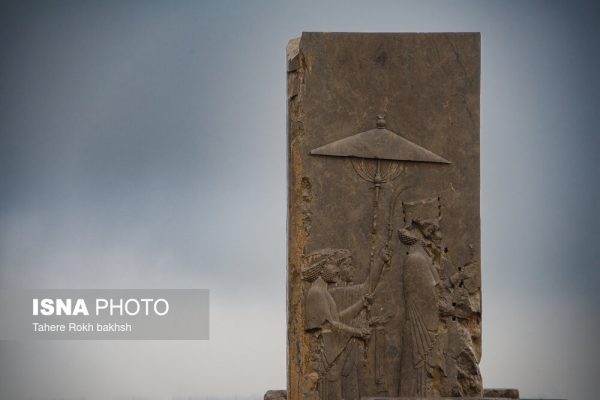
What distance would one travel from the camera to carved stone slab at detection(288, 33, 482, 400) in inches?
299

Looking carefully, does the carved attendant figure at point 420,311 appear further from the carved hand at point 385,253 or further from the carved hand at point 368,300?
the carved hand at point 368,300

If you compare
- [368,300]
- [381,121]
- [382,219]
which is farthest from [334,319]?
[381,121]

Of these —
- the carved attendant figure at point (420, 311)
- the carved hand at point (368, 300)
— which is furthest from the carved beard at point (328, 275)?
the carved attendant figure at point (420, 311)

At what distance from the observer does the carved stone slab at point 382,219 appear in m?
7.58

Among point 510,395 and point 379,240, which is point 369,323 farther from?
point 510,395

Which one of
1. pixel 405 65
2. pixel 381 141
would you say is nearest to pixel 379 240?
pixel 381 141

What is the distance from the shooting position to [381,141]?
7582mm

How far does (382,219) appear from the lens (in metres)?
7.61

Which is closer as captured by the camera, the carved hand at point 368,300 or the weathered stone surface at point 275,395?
the carved hand at point 368,300

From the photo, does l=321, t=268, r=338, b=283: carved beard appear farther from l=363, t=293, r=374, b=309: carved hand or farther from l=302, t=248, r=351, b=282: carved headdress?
l=363, t=293, r=374, b=309: carved hand

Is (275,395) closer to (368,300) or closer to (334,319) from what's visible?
(334,319)

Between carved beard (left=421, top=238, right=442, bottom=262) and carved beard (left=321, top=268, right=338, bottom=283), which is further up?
carved beard (left=421, top=238, right=442, bottom=262)

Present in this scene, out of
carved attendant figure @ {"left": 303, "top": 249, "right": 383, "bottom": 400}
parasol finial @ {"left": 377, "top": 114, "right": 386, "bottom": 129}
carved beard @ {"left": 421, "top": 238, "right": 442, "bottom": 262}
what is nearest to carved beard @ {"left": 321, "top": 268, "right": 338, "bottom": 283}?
carved attendant figure @ {"left": 303, "top": 249, "right": 383, "bottom": 400}

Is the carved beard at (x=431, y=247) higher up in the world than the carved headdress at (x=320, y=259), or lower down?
higher up
